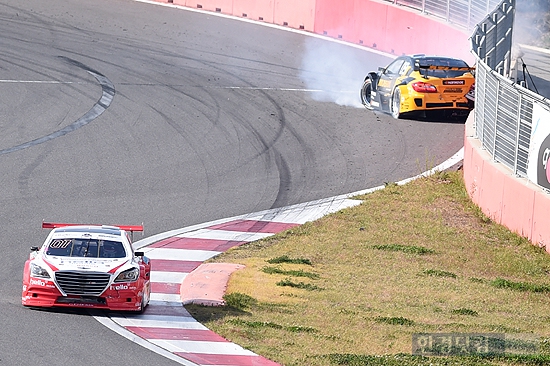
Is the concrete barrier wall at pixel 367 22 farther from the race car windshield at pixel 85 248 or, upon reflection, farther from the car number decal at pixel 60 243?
the car number decal at pixel 60 243

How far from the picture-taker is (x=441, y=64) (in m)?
24.8

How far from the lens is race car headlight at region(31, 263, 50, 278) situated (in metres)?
13.2

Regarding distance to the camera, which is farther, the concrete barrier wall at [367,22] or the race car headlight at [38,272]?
the concrete barrier wall at [367,22]

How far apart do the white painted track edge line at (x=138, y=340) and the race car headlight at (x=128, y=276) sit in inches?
20.2

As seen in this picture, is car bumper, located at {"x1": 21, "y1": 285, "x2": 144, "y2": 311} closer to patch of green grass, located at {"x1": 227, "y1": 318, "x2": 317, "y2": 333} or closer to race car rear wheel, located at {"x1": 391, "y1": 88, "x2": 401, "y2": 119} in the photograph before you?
patch of green grass, located at {"x1": 227, "y1": 318, "x2": 317, "y2": 333}

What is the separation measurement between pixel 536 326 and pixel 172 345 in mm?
4295

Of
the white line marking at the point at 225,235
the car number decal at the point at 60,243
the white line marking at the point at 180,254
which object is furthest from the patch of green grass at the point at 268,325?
the white line marking at the point at 225,235

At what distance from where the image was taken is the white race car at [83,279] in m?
13.2

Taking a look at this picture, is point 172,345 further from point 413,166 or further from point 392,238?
point 413,166

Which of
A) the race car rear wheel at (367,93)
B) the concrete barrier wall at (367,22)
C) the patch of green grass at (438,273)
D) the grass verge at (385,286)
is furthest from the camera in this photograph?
the concrete barrier wall at (367,22)

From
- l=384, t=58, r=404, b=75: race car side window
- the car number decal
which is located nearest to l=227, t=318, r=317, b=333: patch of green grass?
the car number decal

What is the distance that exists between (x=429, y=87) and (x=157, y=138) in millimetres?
6297

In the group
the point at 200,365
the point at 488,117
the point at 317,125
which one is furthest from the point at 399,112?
the point at 200,365

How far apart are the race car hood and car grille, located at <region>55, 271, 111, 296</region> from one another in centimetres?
8
